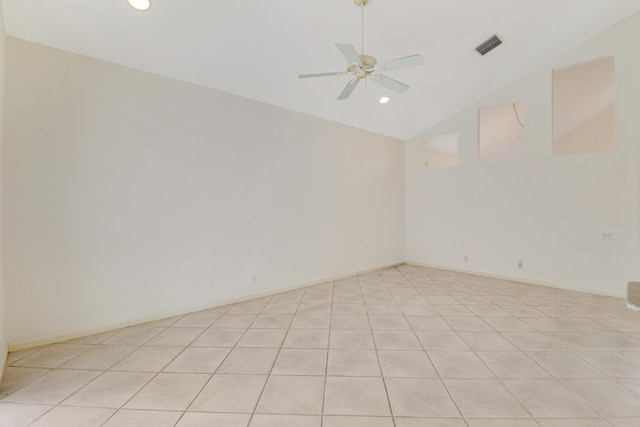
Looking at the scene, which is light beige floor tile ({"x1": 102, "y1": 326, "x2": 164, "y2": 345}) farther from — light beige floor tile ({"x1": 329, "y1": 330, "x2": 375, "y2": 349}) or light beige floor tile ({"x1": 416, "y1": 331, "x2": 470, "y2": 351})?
light beige floor tile ({"x1": 416, "y1": 331, "x2": 470, "y2": 351})

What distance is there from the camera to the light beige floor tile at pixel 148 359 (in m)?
2.08

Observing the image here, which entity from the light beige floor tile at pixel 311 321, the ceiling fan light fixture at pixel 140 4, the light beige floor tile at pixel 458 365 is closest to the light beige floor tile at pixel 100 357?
the light beige floor tile at pixel 311 321

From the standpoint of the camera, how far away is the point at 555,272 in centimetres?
414

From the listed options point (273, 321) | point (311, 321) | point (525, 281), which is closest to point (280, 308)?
point (273, 321)

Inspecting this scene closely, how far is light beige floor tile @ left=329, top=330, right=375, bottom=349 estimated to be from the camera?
240cm

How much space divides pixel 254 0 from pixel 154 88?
1.43 metres

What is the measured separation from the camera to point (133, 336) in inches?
103

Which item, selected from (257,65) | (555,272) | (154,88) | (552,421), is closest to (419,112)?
(257,65)

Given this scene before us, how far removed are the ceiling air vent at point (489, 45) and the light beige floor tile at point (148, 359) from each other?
4804mm

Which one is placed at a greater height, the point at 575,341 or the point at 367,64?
the point at 367,64

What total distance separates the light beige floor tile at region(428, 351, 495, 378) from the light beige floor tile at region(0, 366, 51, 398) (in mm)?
2971

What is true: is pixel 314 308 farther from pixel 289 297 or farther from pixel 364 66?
pixel 364 66

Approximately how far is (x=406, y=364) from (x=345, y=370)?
49cm

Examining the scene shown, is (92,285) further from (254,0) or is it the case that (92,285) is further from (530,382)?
(530,382)
